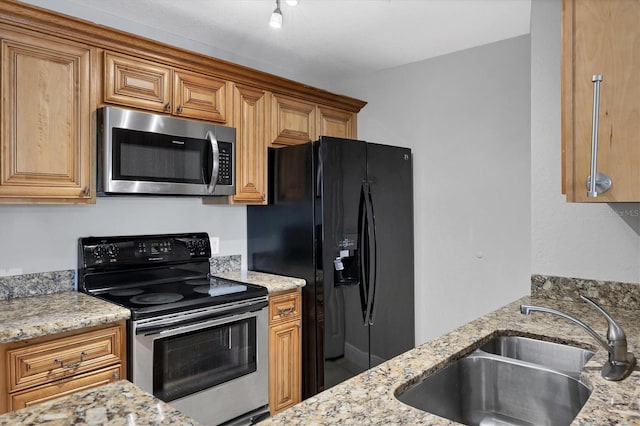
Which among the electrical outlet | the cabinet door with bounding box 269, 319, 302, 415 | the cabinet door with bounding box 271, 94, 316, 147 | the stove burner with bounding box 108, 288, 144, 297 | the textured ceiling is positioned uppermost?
the textured ceiling

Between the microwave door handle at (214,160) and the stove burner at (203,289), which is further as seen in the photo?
the microwave door handle at (214,160)

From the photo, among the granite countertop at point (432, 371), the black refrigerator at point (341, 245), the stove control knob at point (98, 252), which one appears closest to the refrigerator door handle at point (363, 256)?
the black refrigerator at point (341, 245)

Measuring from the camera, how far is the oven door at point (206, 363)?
6.68ft

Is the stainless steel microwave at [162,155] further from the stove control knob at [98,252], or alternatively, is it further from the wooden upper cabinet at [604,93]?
the wooden upper cabinet at [604,93]

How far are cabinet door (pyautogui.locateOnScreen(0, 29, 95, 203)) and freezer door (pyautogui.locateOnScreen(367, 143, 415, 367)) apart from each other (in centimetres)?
170

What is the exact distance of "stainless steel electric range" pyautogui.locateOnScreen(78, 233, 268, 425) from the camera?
2.06 meters

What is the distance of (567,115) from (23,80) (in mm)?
2144

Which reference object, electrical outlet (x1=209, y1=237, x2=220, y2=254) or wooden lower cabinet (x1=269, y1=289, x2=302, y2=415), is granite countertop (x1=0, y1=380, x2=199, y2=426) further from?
electrical outlet (x1=209, y1=237, x2=220, y2=254)

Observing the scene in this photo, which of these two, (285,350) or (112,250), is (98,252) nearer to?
(112,250)

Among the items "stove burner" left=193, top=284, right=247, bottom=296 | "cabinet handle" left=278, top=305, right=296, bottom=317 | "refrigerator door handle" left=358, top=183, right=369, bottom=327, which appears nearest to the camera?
"stove burner" left=193, top=284, right=247, bottom=296

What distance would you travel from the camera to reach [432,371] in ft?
3.89

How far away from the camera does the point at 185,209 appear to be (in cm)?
290

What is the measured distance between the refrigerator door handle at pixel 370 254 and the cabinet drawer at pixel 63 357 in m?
1.56

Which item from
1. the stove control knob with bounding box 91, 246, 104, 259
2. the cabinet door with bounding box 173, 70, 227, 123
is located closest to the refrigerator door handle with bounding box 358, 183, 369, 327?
the cabinet door with bounding box 173, 70, 227, 123
